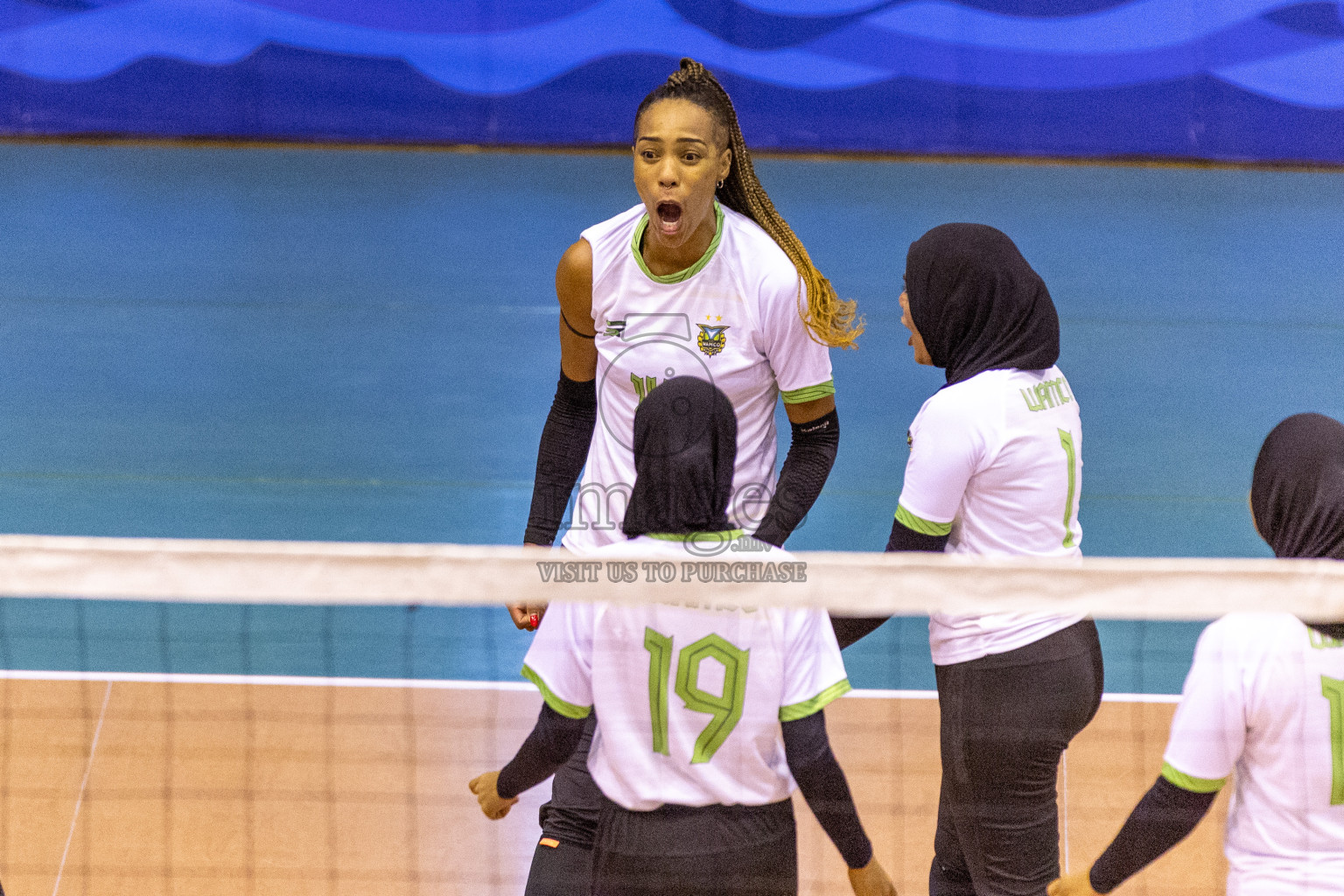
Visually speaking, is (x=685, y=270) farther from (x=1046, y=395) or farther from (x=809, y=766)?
(x=809, y=766)

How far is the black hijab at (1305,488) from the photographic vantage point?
8.88ft

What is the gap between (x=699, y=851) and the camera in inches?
109

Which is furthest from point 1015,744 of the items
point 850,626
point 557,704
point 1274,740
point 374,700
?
point 374,700

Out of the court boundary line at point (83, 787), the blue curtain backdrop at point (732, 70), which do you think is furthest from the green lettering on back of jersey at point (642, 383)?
the blue curtain backdrop at point (732, 70)

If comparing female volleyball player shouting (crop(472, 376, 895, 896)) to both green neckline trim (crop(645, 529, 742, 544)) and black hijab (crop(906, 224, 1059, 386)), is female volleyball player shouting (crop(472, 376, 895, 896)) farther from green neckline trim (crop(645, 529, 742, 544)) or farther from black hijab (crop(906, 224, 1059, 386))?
black hijab (crop(906, 224, 1059, 386))

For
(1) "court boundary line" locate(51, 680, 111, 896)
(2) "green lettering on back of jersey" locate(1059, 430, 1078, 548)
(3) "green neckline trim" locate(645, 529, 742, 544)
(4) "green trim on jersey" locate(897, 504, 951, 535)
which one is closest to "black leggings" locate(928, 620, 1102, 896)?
(2) "green lettering on back of jersey" locate(1059, 430, 1078, 548)

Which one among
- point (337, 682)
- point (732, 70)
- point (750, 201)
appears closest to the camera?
point (750, 201)

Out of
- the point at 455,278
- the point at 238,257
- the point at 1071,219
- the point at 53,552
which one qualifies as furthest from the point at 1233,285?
the point at 53,552

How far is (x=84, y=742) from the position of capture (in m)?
4.95

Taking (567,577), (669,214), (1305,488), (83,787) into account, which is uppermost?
(669,214)

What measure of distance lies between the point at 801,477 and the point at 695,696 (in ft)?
3.51

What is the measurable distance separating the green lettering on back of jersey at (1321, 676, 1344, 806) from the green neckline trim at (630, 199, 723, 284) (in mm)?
1790

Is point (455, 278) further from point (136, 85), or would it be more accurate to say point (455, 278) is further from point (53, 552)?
point (53, 552)

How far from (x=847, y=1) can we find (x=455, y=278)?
467cm
